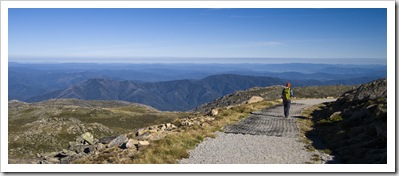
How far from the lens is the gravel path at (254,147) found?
13.8 meters

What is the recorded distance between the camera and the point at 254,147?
1612 centimetres

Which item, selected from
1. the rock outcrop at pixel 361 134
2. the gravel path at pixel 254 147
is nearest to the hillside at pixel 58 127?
the gravel path at pixel 254 147

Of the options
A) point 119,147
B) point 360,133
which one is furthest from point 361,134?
point 119,147

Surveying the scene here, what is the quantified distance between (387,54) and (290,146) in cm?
566

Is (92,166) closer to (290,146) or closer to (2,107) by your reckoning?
(2,107)

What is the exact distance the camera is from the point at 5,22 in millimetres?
13984

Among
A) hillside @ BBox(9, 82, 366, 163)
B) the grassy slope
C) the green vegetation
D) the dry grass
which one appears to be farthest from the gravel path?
hillside @ BBox(9, 82, 366, 163)

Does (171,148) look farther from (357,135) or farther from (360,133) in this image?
(360,133)

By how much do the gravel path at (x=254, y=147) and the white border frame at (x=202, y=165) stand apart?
111cm

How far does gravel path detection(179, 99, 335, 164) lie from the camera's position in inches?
543

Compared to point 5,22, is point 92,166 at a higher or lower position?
lower

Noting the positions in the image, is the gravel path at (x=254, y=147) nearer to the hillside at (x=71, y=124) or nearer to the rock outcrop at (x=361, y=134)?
the rock outcrop at (x=361, y=134)

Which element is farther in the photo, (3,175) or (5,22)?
(5,22)

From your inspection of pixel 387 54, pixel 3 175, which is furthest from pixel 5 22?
pixel 387 54
